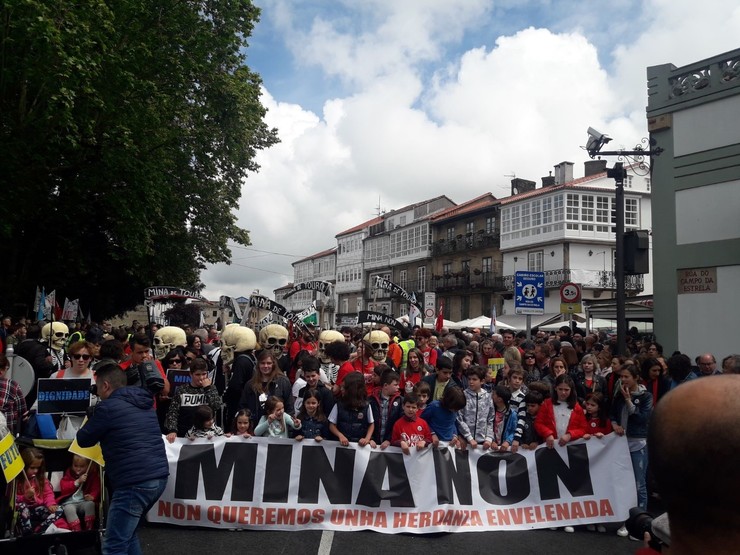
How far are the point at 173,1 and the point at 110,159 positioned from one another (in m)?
5.43

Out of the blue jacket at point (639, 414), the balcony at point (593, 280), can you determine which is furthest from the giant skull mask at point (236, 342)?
the balcony at point (593, 280)

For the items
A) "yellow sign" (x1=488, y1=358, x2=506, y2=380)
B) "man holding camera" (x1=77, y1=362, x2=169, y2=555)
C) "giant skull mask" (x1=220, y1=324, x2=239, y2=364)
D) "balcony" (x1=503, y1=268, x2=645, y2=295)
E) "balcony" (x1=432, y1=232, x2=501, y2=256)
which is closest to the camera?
"man holding camera" (x1=77, y1=362, x2=169, y2=555)

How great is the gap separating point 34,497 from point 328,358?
5.78m

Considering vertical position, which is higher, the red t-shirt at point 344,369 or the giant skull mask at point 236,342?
the giant skull mask at point 236,342

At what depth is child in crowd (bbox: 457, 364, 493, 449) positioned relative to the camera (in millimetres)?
7102

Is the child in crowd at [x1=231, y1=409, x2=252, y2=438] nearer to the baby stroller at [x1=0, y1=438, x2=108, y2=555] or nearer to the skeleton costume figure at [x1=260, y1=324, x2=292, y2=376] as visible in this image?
the baby stroller at [x1=0, y1=438, x2=108, y2=555]

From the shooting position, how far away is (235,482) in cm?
654

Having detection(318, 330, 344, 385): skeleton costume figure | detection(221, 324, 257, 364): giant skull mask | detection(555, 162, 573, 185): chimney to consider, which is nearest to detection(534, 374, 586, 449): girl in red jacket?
detection(318, 330, 344, 385): skeleton costume figure

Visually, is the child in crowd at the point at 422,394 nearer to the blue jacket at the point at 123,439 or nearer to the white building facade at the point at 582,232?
the blue jacket at the point at 123,439

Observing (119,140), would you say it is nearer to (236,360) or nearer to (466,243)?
(236,360)

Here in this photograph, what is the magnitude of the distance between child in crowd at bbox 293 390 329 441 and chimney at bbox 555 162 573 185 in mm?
46818

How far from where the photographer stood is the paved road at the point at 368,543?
584cm

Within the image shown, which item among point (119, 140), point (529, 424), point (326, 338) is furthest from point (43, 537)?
point (119, 140)

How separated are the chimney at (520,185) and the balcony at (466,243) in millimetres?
5635
